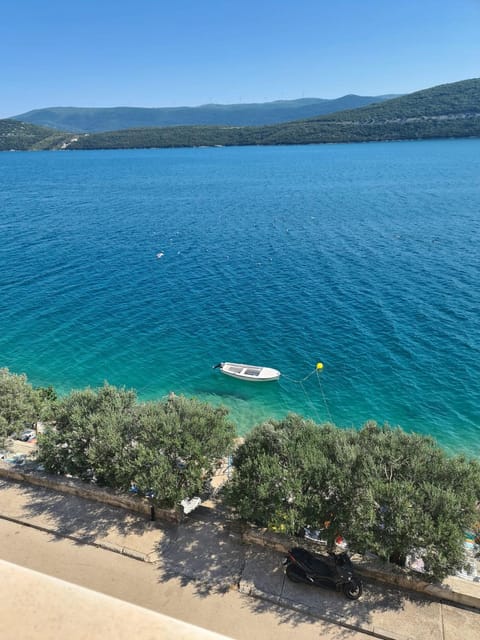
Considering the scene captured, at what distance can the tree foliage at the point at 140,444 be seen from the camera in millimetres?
16328

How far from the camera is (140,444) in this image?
56.1 feet

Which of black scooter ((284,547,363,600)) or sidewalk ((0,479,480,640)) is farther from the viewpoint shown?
black scooter ((284,547,363,600))

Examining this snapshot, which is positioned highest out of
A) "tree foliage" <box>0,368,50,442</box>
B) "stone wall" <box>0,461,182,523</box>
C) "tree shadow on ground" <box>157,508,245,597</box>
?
"tree foliage" <box>0,368,50,442</box>

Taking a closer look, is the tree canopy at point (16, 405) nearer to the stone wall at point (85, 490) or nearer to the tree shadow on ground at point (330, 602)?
the stone wall at point (85, 490)

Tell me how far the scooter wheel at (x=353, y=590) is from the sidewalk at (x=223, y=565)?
20cm

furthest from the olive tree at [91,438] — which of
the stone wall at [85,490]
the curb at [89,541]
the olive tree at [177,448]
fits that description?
the curb at [89,541]

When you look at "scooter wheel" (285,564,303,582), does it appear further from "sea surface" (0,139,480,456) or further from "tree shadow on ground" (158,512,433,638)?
"sea surface" (0,139,480,456)

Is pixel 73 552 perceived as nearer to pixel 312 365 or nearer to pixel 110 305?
pixel 312 365

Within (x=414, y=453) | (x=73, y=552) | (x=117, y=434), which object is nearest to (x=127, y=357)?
(x=117, y=434)

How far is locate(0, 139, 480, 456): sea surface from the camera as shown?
34.2 meters

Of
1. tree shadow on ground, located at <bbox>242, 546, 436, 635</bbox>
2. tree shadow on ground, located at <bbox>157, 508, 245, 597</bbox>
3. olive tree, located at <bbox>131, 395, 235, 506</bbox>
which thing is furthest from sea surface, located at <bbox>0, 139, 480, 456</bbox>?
tree shadow on ground, located at <bbox>242, 546, 436, 635</bbox>

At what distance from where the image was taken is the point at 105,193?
394 ft

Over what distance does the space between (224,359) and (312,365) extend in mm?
7908

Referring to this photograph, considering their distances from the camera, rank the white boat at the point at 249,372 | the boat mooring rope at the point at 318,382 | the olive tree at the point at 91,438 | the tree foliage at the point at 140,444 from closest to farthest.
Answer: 1. the tree foliage at the point at 140,444
2. the olive tree at the point at 91,438
3. the boat mooring rope at the point at 318,382
4. the white boat at the point at 249,372
